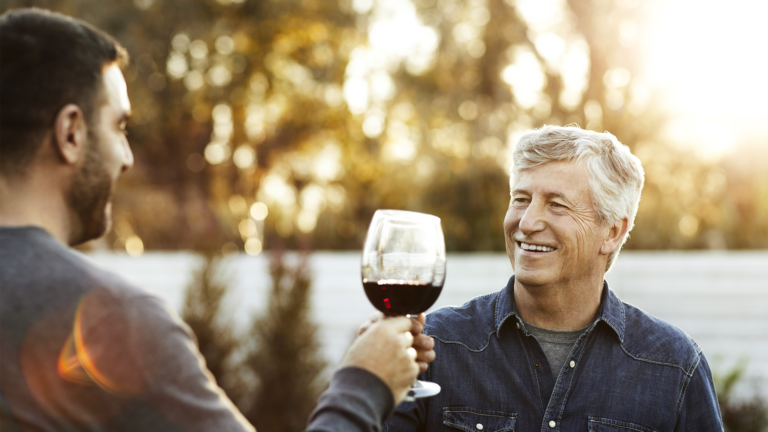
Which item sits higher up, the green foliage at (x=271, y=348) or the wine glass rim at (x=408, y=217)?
the wine glass rim at (x=408, y=217)

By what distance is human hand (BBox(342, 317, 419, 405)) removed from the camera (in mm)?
1367

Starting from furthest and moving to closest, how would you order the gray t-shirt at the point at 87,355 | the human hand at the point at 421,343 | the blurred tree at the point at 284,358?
the blurred tree at the point at 284,358 → the human hand at the point at 421,343 → the gray t-shirt at the point at 87,355

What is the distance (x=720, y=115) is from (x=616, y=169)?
823 centimetres

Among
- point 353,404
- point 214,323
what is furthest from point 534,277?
point 214,323

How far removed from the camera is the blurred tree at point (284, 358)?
599cm

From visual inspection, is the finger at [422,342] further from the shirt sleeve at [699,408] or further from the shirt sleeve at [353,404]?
the shirt sleeve at [699,408]

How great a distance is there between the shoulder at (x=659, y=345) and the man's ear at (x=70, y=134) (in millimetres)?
1721

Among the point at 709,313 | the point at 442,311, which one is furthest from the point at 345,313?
the point at 442,311

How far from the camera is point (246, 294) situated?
8109mm

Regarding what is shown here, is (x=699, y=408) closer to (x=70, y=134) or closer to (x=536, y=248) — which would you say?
(x=536, y=248)

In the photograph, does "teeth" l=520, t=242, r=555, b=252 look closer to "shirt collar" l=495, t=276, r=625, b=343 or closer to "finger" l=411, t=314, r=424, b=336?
"shirt collar" l=495, t=276, r=625, b=343

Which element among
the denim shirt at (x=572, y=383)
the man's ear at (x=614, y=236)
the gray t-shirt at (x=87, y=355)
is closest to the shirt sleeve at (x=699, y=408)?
the denim shirt at (x=572, y=383)

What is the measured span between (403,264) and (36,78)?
0.85 metres

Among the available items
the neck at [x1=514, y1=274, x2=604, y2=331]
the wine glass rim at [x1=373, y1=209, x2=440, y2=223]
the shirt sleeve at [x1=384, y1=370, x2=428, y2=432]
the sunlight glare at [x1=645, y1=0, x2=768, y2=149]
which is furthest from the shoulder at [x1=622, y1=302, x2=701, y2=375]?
the sunlight glare at [x1=645, y1=0, x2=768, y2=149]
